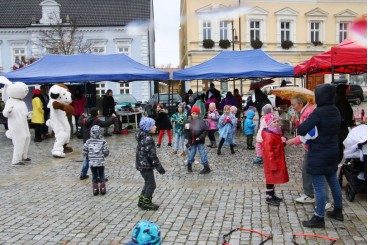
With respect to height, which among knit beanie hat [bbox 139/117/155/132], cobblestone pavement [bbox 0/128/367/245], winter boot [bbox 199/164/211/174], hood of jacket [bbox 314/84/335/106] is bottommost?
cobblestone pavement [bbox 0/128/367/245]

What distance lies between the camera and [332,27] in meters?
31.6

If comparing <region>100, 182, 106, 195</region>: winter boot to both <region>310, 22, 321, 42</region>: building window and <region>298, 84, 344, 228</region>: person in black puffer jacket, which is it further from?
<region>310, 22, 321, 42</region>: building window

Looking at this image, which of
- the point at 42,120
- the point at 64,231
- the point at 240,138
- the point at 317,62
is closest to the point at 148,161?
the point at 64,231

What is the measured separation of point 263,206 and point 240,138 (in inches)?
306

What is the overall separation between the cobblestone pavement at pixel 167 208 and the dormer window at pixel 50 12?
2742cm

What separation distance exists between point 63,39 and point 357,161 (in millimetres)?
28707

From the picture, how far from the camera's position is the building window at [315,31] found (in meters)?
33.9

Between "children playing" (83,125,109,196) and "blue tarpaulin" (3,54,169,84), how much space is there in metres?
7.77

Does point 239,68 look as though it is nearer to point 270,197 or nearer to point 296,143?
point 270,197

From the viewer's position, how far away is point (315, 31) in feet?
113

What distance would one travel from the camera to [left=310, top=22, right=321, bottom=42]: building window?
33.9 metres

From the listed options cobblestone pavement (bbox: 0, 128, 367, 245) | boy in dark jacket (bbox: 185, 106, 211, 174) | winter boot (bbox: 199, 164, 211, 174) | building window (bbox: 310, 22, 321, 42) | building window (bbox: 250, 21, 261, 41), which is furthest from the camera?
building window (bbox: 250, 21, 261, 41)

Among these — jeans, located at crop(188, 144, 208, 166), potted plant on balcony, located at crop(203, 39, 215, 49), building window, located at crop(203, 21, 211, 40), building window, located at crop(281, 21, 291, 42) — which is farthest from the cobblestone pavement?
building window, located at crop(281, 21, 291, 42)

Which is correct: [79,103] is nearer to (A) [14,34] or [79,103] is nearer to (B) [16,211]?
(B) [16,211]
